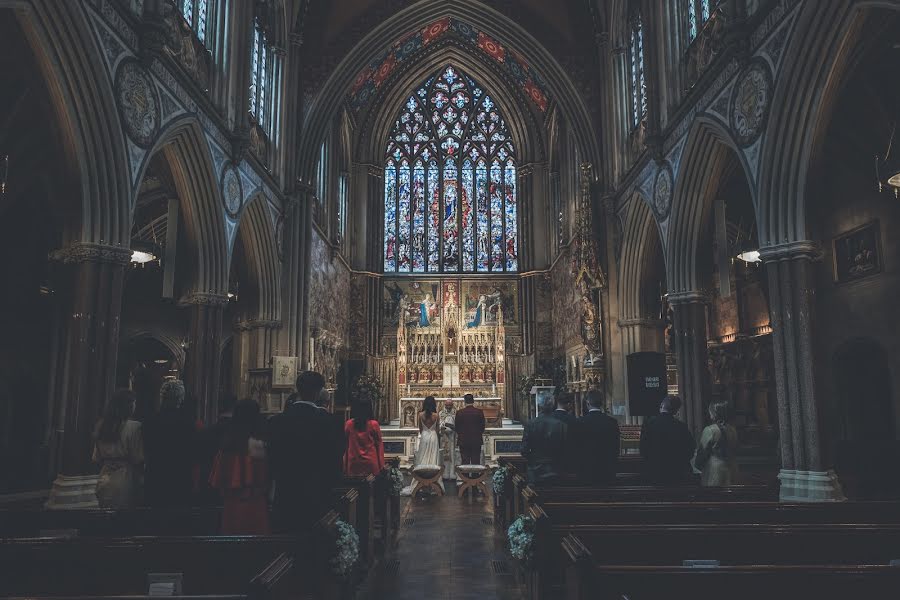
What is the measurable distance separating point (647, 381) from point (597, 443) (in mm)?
7194

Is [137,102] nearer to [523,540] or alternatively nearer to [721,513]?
[523,540]

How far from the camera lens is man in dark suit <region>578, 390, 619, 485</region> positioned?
671 cm

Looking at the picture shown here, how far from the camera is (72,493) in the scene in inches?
335

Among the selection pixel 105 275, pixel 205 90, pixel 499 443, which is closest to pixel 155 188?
pixel 205 90

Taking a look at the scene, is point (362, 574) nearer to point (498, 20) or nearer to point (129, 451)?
point (129, 451)

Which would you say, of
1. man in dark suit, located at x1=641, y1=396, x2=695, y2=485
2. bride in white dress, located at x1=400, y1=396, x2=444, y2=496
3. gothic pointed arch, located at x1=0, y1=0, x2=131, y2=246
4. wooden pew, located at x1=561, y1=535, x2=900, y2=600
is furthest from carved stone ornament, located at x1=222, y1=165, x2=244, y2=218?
wooden pew, located at x1=561, y1=535, x2=900, y2=600

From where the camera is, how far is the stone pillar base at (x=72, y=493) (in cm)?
845

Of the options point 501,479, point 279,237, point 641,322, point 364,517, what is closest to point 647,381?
point 641,322

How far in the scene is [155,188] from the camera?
17.8 metres

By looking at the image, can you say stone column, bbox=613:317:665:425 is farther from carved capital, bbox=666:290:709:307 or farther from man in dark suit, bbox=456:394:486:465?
man in dark suit, bbox=456:394:486:465

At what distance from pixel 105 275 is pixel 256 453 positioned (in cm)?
625

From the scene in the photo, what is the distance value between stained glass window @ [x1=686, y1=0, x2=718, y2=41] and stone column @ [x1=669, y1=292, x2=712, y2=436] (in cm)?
529

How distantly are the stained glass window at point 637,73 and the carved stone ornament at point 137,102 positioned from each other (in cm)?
1111

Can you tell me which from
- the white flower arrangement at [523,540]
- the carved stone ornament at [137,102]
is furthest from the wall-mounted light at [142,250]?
the white flower arrangement at [523,540]
